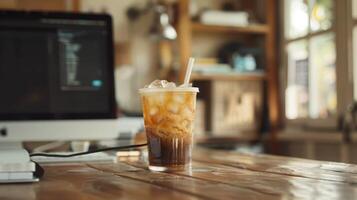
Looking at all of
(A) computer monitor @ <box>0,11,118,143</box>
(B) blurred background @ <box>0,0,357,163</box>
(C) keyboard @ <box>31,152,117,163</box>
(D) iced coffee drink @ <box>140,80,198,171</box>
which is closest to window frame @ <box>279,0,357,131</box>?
(B) blurred background @ <box>0,0,357,163</box>

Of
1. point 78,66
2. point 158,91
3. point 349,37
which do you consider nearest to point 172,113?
point 158,91

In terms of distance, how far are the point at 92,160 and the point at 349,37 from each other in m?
1.76

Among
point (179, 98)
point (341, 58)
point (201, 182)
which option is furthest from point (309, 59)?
point (201, 182)

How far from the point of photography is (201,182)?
789 mm

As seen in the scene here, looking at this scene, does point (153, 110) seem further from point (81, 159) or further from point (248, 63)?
point (248, 63)

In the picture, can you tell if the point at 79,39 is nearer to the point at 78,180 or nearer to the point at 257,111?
the point at 78,180

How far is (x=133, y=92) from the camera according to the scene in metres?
2.94

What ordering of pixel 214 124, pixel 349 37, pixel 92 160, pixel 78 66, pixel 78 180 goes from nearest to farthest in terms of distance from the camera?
pixel 78 180 → pixel 92 160 → pixel 78 66 → pixel 349 37 → pixel 214 124

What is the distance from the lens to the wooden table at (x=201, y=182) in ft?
2.19

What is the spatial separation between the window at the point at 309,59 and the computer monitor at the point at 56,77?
1.60 meters

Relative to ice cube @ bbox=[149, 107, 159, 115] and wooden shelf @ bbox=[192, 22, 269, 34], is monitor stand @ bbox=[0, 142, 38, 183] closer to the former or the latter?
ice cube @ bbox=[149, 107, 159, 115]

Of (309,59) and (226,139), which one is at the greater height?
A: (309,59)

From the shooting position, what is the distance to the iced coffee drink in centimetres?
91

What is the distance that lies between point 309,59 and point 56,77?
6.03 ft
